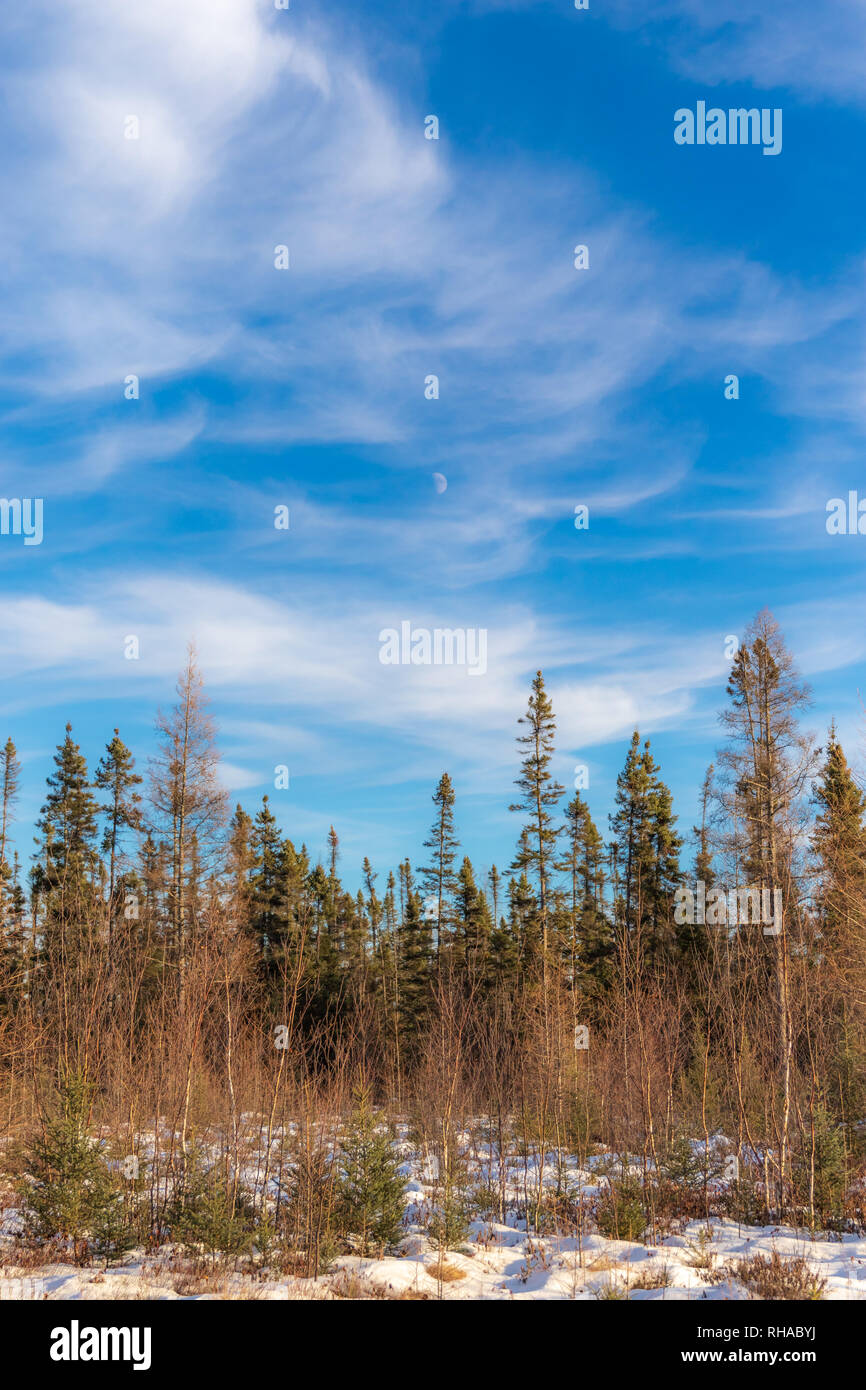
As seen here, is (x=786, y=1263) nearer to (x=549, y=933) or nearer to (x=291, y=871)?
(x=549, y=933)

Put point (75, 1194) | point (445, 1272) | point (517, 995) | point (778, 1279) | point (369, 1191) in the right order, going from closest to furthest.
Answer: point (778, 1279) → point (445, 1272) → point (75, 1194) → point (369, 1191) → point (517, 995)

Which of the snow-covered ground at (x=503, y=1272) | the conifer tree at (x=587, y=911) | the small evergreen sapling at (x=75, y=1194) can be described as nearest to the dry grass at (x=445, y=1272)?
the snow-covered ground at (x=503, y=1272)

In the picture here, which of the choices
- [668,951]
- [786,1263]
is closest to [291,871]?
[668,951]

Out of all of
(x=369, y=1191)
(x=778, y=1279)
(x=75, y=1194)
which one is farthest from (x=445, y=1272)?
(x=75, y=1194)

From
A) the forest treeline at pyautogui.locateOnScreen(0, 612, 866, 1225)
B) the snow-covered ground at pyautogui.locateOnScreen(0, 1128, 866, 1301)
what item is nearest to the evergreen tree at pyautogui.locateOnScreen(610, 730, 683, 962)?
the forest treeline at pyautogui.locateOnScreen(0, 612, 866, 1225)

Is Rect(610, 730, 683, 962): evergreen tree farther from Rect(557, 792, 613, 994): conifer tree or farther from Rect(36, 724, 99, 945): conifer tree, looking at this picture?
Rect(36, 724, 99, 945): conifer tree

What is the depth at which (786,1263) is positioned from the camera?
12.8 meters

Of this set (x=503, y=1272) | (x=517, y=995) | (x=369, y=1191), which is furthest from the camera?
(x=517, y=995)

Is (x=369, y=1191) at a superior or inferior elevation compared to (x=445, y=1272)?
superior

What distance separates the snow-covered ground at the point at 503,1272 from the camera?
1179 cm

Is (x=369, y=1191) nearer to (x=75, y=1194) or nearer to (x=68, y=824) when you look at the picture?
(x=75, y=1194)

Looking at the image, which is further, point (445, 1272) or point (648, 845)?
point (648, 845)

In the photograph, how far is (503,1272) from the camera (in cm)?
1392
